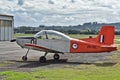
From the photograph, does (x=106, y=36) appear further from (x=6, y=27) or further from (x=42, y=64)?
(x=6, y=27)

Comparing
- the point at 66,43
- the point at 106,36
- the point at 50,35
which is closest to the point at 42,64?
the point at 66,43

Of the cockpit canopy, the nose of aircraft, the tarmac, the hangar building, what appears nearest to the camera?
the tarmac

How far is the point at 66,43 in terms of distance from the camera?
74.3ft

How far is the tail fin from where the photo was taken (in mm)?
22359

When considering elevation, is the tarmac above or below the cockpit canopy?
below

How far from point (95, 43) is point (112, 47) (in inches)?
53.2

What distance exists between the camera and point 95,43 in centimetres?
2238

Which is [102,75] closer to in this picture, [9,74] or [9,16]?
[9,74]

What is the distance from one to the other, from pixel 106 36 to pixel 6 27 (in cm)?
5481

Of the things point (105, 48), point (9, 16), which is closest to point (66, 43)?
point (105, 48)

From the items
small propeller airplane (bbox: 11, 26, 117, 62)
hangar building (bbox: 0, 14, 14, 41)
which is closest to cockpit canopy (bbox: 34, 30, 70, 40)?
small propeller airplane (bbox: 11, 26, 117, 62)

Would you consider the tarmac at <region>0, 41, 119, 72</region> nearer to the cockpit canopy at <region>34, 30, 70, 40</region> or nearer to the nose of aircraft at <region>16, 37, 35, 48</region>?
the nose of aircraft at <region>16, 37, 35, 48</region>

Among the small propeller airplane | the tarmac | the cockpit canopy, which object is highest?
the cockpit canopy

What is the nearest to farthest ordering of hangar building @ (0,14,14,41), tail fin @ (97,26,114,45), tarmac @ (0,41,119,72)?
1. tarmac @ (0,41,119,72)
2. tail fin @ (97,26,114,45)
3. hangar building @ (0,14,14,41)
